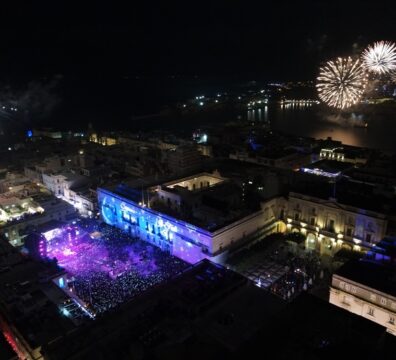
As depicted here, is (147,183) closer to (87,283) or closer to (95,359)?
(87,283)

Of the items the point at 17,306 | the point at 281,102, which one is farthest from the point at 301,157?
the point at 281,102

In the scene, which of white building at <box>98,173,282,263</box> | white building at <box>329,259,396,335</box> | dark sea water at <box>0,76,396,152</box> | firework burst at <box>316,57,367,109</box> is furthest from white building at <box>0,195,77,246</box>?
dark sea water at <box>0,76,396,152</box>

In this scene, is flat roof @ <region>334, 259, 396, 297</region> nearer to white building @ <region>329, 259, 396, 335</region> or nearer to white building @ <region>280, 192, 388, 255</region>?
white building @ <region>329, 259, 396, 335</region>

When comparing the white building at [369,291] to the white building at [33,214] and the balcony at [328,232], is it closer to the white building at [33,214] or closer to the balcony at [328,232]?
the balcony at [328,232]

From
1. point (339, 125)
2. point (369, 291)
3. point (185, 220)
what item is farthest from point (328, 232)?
point (339, 125)

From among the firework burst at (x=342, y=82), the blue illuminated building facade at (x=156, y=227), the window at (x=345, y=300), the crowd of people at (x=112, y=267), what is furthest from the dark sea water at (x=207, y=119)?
the window at (x=345, y=300)

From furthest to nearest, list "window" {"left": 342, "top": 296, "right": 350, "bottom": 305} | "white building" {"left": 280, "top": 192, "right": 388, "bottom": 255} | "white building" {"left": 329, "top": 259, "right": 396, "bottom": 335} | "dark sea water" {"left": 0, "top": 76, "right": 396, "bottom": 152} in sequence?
"dark sea water" {"left": 0, "top": 76, "right": 396, "bottom": 152}
"white building" {"left": 280, "top": 192, "right": 388, "bottom": 255}
"window" {"left": 342, "top": 296, "right": 350, "bottom": 305}
"white building" {"left": 329, "top": 259, "right": 396, "bottom": 335}
